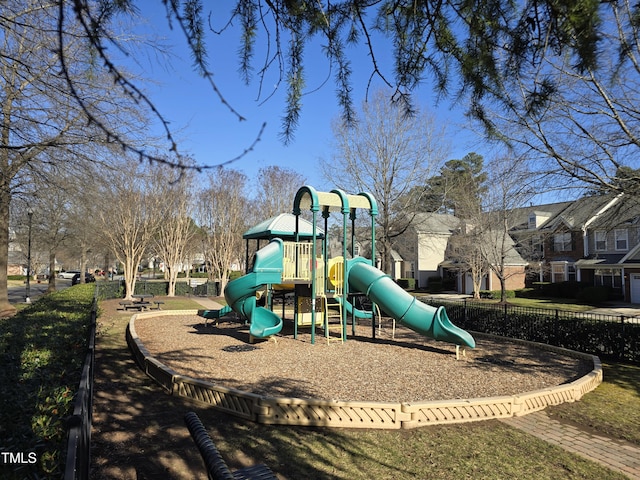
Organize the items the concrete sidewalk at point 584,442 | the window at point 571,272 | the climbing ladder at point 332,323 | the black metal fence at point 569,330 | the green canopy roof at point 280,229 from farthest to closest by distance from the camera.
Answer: the window at point 571,272 < the green canopy roof at point 280,229 < the climbing ladder at point 332,323 < the black metal fence at point 569,330 < the concrete sidewalk at point 584,442

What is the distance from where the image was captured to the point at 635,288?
27047mm

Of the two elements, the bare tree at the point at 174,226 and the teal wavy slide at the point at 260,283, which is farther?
the bare tree at the point at 174,226

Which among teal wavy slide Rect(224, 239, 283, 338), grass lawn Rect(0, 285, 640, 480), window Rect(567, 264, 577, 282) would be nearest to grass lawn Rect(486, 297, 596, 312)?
window Rect(567, 264, 577, 282)

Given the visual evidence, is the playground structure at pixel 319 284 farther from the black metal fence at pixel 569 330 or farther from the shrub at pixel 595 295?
the shrub at pixel 595 295

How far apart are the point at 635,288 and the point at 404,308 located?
23.9m

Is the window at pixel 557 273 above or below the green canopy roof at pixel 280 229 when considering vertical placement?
below

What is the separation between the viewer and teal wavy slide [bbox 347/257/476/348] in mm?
10773

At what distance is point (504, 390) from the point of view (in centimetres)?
780

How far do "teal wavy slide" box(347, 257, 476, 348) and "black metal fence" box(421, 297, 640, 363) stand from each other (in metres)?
3.47

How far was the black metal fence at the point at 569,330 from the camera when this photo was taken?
11.0 metres

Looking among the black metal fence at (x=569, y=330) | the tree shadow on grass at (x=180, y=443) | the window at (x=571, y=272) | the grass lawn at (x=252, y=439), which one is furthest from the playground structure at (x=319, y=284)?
the window at (x=571, y=272)

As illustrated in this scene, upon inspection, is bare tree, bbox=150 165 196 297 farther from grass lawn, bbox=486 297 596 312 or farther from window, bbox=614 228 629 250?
window, bbox=614 228 629 250

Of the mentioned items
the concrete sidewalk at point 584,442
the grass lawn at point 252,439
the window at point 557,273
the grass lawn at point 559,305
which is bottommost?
the concrete sidewalk at point 584,442

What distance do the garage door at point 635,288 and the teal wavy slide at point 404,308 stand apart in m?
22.8
